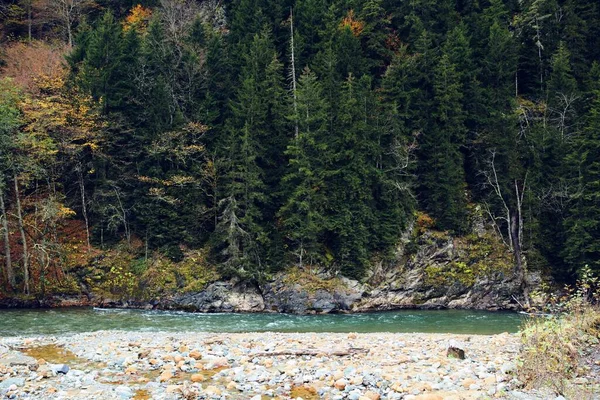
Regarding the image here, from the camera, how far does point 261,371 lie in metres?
8.69

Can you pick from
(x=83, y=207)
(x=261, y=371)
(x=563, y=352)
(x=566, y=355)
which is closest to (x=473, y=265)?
(x=563, y=352)

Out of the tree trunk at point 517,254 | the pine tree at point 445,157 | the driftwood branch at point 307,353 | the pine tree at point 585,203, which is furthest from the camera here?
the pine tree at point 445,157

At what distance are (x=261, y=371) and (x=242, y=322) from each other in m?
12.5

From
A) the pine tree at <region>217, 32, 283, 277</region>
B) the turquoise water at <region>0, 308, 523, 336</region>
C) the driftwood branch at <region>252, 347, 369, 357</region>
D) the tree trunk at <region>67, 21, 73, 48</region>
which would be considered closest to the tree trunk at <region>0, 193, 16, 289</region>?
the turquoise water at <region>0, 308, 523, 336</region>

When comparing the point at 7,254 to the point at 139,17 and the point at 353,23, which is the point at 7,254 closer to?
the point at 139,17

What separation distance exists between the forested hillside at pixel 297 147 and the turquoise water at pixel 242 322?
340cm

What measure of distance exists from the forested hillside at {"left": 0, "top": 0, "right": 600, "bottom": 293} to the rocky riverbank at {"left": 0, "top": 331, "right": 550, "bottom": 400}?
1464 cm

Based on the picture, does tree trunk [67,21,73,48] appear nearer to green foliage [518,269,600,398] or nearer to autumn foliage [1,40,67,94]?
autumn foliage [1,40,67,94]

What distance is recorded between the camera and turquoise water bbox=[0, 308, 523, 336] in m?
18.8

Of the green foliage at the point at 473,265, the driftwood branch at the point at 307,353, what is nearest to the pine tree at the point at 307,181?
the green foliage at the point at 473,265

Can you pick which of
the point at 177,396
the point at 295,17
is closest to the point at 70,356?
the point at 177,396

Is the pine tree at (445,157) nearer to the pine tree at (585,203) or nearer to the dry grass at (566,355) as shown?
the pine tree at (585,203)

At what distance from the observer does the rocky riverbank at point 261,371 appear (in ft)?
24.0

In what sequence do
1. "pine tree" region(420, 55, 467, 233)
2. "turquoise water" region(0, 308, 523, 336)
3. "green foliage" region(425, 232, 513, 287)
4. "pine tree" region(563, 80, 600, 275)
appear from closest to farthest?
"turquoise water" region(0, 308, 523, 336)
"pine tree" region(563, 80, 600, 275)
"green foliage" region(425, 232, 513, 287)
"pine tree" region(420, 55, 467, 233)
